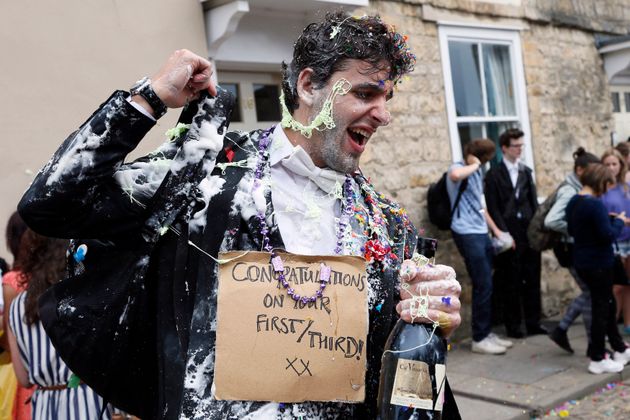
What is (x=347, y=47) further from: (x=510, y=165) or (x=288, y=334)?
(x=510, y=165)

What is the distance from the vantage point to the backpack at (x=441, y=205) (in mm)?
6074

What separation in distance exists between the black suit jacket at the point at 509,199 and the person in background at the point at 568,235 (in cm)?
66

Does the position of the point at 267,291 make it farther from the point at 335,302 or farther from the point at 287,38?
the point at 287,38

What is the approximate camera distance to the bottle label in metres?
1.49

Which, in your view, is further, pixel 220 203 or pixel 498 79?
pixel 498 79

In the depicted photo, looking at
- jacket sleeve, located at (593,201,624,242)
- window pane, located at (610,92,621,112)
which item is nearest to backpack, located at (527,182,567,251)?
jacket sleeve, located at (593,201,624,242)

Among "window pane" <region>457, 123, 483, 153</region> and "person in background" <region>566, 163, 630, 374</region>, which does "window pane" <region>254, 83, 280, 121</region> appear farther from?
"person in background" <region>566, 163, 630, 374</region>

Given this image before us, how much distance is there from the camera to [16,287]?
9.75ft

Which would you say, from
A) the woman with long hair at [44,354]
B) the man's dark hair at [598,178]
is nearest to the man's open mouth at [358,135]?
the woman with long hair at [44,354]

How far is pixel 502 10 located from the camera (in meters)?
7.42

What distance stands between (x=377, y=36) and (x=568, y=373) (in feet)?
15.0

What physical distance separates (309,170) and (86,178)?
62cm

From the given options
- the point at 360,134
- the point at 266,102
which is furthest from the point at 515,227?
the point at 360,134

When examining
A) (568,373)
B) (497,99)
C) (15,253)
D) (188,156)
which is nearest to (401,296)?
(188,156)
